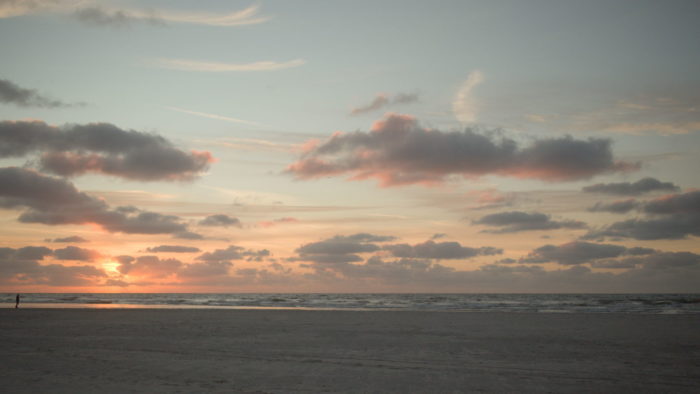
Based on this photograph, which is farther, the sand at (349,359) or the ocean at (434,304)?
the ocean at (434,304)

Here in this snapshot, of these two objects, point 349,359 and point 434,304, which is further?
point 434,304

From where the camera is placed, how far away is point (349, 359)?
15594 mm

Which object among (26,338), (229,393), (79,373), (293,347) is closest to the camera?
(229,393)

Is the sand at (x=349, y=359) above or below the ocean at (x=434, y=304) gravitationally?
above

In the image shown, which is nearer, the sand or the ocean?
the sand

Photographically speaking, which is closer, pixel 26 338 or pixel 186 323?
pixel 26 338

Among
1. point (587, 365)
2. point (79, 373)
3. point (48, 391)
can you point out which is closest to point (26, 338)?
point (79, 373)

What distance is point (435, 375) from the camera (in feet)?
43.1

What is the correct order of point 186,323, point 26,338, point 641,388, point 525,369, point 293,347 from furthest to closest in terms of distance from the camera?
point 186,323, point 26,338, point 293,347, point 525,369, point 641,388

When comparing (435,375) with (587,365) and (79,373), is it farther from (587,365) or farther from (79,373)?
(79,373)

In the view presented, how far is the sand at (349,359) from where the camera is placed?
11.9 meters

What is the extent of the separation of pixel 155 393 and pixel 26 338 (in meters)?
14.4

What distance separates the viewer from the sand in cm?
1188

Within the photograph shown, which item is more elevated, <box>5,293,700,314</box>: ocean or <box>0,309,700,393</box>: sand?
<box>0,309,700,393</box>: sand
